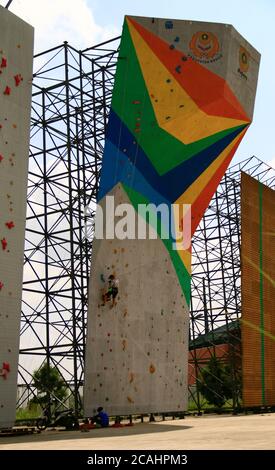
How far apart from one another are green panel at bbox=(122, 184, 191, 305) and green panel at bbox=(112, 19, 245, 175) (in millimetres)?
1289

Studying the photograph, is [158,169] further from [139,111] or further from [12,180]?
[12,180]

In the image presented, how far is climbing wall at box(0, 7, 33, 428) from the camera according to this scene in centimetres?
1520

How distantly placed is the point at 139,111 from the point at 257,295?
1200 cm

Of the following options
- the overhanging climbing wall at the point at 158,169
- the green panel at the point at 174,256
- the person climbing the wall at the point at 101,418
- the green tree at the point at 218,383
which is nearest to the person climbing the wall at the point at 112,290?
the overhanging climbing wall at the point at 158,169

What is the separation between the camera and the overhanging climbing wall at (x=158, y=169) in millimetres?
18438

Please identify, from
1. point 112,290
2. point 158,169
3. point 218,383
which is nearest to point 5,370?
point 112,290

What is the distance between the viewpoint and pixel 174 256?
69.9 feet

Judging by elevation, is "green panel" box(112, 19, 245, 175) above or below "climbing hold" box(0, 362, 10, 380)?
above

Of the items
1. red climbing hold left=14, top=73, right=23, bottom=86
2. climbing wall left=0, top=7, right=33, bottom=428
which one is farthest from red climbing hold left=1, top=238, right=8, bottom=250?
red climbing hold left=14, top=73, right=23, bottom=86

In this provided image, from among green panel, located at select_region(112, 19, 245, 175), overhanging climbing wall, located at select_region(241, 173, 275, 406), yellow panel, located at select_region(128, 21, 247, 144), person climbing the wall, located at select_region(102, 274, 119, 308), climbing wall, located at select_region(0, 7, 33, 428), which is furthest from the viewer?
overhanging climbing wall, located at select_region(241, 173, 275, 406)

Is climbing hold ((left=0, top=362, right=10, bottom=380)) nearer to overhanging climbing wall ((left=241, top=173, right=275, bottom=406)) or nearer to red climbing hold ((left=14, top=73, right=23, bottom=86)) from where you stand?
red climbing hold ((left=14, top=73, right=23, bottom=86))

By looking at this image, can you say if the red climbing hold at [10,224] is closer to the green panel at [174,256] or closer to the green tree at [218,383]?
the green panel at [174,256]
